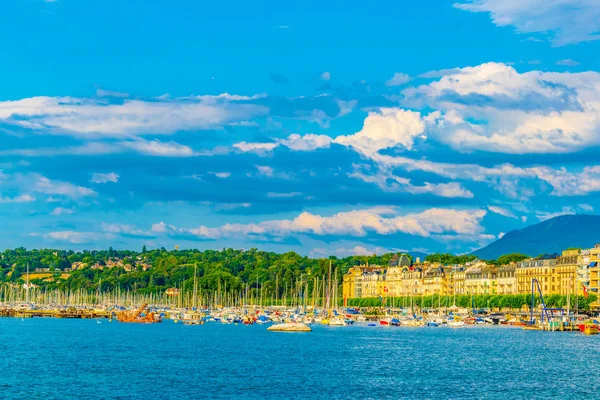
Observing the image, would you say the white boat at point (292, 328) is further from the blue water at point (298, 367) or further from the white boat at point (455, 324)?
the white boat at point (455, 324)

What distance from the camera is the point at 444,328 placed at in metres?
181

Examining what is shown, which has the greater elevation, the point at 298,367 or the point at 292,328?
the point at 292,328

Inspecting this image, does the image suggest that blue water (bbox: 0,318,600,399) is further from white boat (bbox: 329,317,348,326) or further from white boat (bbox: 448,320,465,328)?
white boat (bbox: 448,320,465,328)

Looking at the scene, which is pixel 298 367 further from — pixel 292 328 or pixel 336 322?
pixel 336 322

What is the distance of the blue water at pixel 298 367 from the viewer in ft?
234

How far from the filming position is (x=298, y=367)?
89.4m

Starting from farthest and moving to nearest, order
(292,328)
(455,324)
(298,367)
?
(455,324)
(292,328)
(298,367)

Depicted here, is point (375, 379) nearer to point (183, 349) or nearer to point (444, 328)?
point (183, 349)

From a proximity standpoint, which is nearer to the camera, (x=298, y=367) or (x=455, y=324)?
(x=298, y=367)

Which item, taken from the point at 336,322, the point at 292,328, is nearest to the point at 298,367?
the point at 292,328

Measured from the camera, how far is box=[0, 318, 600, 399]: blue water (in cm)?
7144

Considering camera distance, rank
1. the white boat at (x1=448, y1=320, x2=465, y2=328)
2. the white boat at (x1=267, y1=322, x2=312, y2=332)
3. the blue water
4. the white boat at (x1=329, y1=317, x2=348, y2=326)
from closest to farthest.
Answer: the blue water < the white boat at (x1=267, y1=322, x2=312, y2=332) < the white boat at (x1=329, y1=317, x2=348, y2=326) < the white boat at (x1=448, y1=320, x2=465, y2=328)

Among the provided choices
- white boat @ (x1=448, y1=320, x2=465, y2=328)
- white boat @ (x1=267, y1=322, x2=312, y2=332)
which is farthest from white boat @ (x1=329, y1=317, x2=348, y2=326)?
white boat @ (x1=267, y1=322, x2=312, y2=332)

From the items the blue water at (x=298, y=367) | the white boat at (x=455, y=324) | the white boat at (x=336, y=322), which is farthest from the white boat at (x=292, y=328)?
the white boat at (x=455, y=324)
